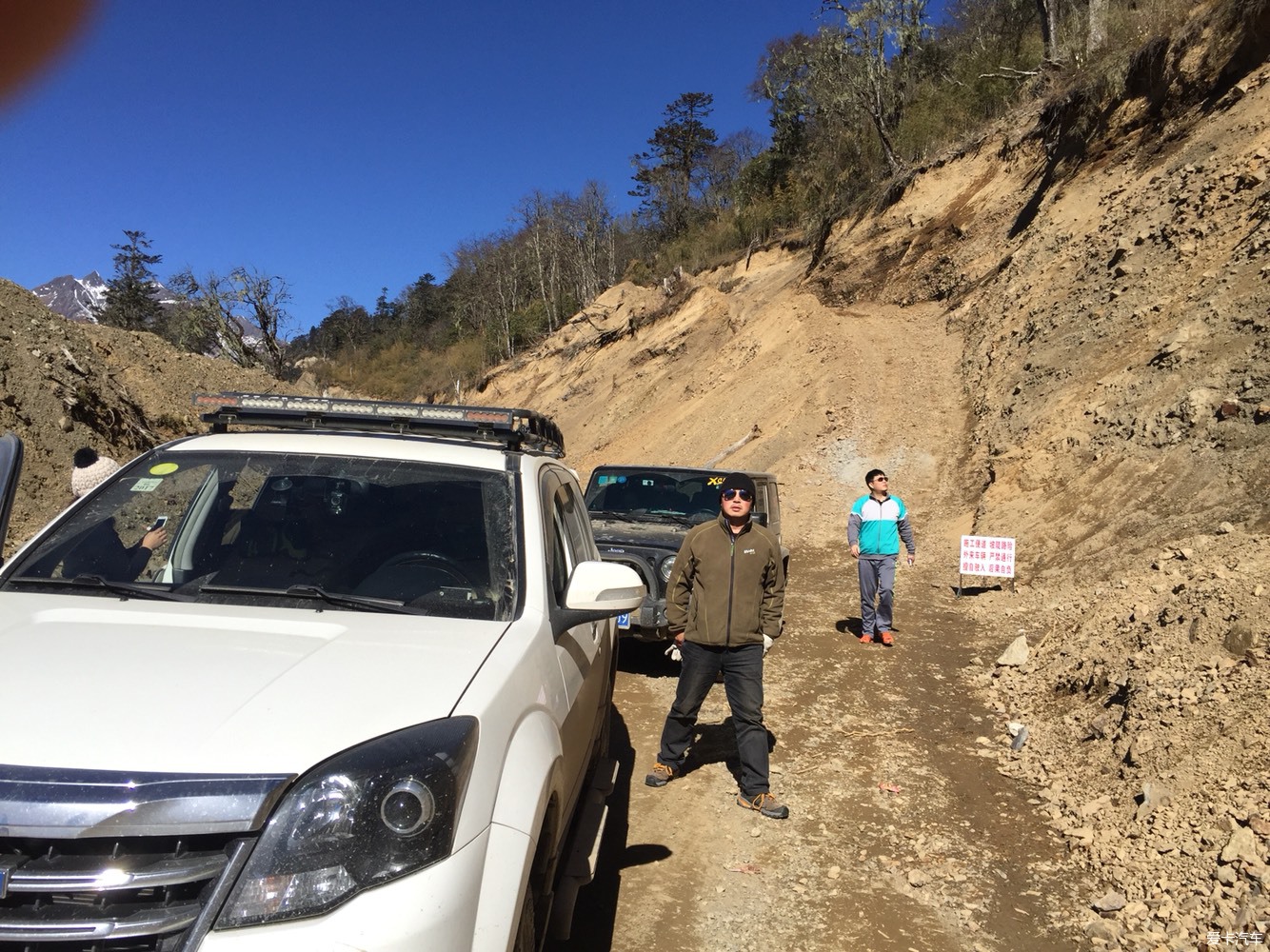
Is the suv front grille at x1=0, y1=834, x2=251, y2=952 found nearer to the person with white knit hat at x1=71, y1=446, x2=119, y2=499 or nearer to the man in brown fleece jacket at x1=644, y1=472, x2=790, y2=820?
the man in brown fleece jacket at x1=644, y1=472, x2=790, y2=820

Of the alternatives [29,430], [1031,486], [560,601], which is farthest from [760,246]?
[560,601]

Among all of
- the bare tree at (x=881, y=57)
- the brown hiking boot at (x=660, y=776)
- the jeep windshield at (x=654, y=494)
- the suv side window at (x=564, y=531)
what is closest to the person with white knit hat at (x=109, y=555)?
the suv side window at (x=564, y=531)

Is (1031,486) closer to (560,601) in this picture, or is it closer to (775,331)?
(560,601)

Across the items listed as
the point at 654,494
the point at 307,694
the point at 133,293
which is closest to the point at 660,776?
the point at 307,694

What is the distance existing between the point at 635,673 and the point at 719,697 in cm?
90

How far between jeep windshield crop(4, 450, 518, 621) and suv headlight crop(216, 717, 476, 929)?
2.84 ft

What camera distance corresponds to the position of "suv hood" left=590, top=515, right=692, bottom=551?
7.58m

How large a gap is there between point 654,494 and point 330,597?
643cm

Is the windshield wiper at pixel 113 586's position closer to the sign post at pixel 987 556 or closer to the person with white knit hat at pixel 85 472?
the person with white knit hat at pixel 85 472

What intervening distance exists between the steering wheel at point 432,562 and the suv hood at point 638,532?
415cm

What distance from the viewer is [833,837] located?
4.64 m

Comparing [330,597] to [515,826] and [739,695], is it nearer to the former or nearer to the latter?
[515,826]

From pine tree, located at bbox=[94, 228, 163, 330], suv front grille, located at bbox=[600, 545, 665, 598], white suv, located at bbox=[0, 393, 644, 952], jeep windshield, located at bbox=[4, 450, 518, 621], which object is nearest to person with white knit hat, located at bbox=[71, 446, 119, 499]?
white suv, located at bbox=[0, 393, 644, 952]

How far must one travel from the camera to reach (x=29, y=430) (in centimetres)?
999
